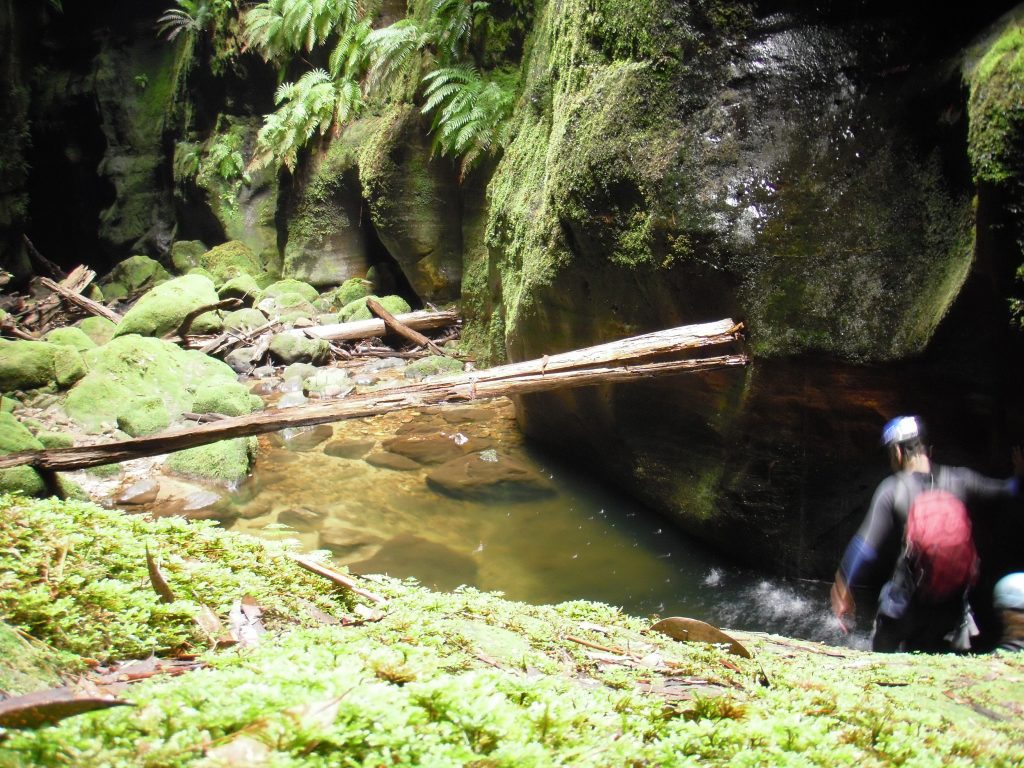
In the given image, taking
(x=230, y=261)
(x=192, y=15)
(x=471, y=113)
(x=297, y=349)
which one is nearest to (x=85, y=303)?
(x=230, y=261)

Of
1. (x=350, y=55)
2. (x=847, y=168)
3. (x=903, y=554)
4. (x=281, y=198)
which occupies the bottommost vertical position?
(x=903, y=554)

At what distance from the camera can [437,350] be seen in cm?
1115

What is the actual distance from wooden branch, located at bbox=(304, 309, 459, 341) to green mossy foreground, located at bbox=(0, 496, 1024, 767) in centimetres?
986

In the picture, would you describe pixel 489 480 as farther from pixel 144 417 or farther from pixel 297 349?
pixel 297 349

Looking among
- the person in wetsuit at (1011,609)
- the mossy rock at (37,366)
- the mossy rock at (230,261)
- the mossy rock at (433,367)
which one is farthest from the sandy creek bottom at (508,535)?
the mossy rock at (230,261)

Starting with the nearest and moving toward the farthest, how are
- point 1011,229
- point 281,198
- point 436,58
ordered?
point 1011,229 < point 436,58 < point 281,198

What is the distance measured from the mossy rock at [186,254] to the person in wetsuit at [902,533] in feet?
60.3

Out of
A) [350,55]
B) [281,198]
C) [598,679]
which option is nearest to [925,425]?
[598,679]

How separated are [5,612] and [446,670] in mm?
918

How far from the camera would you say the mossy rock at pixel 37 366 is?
27.2 feet

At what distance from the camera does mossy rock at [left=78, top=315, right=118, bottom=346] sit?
38.1 feet

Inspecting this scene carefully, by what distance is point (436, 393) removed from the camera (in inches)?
177

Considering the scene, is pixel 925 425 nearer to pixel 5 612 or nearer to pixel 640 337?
pixel 640 337

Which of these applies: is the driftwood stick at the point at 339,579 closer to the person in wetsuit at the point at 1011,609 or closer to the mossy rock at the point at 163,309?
the person in wetsuit at the point at 1011,609
